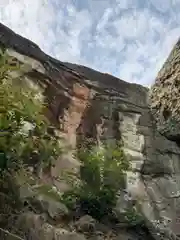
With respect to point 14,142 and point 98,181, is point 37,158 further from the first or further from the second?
point 14,142

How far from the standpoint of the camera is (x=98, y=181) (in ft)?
15.6

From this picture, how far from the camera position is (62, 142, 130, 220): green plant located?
441 cm

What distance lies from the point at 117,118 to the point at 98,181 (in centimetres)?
179

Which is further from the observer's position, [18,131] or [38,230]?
[18,131]

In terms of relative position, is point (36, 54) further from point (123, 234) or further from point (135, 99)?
point (123, 234)

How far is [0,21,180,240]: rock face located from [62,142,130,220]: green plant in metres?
0.18

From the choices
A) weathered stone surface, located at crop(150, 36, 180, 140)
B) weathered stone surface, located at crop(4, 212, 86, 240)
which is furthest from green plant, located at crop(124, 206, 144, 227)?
weathered stone surface, located at crop(150, 36, 180, 140)

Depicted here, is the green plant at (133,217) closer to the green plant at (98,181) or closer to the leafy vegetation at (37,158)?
the leafy vegetation at (37,158)

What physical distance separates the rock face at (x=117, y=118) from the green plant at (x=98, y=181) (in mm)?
177

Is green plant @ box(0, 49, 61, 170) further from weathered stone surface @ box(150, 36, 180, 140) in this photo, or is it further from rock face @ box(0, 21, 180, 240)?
weathered stone surface @ box(150, 36, 180, 140)

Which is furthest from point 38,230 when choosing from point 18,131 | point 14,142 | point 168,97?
point 168,97

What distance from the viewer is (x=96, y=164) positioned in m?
5.00

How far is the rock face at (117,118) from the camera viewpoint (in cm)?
525

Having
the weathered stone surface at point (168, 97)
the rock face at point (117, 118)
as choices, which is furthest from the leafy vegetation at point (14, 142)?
the weathered stone surface at point (168, 97)
